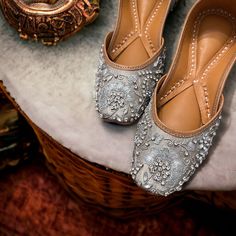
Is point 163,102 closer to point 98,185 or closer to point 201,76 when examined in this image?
point 201,76

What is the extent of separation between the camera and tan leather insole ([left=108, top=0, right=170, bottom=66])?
71 centimetres

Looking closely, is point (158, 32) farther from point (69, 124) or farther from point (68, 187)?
point (68, 187)

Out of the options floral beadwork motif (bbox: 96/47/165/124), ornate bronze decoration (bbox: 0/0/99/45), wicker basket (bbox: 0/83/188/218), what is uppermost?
ornate bronze decoration (bbox: 0/0/99/45)

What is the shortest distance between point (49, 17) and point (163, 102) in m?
0.22

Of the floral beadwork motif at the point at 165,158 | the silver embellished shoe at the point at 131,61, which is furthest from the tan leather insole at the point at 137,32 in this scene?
the floral beadwork motif at the point at 165,158

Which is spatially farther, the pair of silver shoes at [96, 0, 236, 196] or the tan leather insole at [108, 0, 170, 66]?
the tan leather insole at [108, 0, 170, 66]

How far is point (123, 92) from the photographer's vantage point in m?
0.64

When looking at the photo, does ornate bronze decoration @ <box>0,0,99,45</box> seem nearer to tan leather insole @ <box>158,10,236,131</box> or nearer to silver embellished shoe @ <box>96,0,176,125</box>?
silver embellished shoe @ <box>96,0,176,125</box>

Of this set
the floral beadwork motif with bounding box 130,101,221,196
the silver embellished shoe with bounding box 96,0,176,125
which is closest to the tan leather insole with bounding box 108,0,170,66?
the silver embellished shoe with bounding box 96,0,176,125

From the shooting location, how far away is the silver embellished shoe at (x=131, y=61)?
0.64 metres

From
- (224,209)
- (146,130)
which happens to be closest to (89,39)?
(146,130)

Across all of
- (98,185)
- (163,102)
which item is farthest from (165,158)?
(98,185)

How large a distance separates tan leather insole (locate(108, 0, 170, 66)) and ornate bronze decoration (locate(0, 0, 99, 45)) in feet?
0.17

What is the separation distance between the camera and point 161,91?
2.17ft
